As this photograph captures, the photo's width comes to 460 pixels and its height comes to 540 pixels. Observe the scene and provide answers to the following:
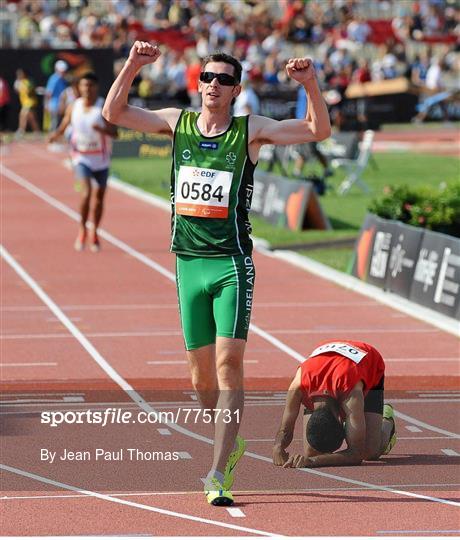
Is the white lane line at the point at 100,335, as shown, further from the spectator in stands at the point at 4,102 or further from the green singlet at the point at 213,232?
the spectator in stands at the point at 4,102

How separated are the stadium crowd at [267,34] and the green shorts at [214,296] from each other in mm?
36859

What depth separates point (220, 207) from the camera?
7961 millimetres

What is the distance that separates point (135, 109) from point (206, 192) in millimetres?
716

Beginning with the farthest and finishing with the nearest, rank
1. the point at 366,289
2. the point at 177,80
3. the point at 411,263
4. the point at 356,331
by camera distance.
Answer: the point at 177,80
the point at 366,289
the point at 411,263
the point at 356,331

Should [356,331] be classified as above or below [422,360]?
below

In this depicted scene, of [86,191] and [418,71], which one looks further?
[418,71]

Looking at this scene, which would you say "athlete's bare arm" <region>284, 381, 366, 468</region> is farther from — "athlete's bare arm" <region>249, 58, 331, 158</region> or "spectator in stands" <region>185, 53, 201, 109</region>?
"spectator in stands" <region>185, 53, 201, 109</region>

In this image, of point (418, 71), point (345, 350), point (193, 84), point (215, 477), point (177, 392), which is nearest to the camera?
point (215, 477)

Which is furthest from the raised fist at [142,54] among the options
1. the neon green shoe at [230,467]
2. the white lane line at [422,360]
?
the white lane line at [422,360]

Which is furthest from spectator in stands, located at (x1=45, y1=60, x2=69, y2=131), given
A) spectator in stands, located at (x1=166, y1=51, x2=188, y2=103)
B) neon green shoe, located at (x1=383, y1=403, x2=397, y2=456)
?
neon green shoe, located at (x1=383, y1=403, x2=397, y2=456)

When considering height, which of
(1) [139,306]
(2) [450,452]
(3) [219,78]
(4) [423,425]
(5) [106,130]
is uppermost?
(3) [219,78]

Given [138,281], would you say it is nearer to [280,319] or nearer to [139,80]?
[280,319]

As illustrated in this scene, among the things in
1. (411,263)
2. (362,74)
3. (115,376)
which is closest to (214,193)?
(115,376)

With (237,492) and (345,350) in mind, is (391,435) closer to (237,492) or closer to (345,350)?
(345,350)
